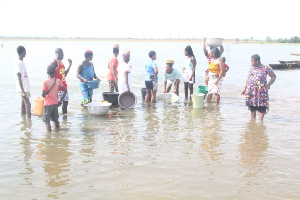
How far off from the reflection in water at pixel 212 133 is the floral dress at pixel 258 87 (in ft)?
3.29

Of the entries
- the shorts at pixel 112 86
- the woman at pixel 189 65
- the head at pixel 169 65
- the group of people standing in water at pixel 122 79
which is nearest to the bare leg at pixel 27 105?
the group of people standing in water at pixel 122 79

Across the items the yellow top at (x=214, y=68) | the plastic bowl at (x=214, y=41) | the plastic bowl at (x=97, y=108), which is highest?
the plastic bowl at (x=214, y=41)

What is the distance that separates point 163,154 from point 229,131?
2.19m

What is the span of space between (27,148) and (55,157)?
2.71 feet

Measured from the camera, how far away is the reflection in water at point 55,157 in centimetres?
470

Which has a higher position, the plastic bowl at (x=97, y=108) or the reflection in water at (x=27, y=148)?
the plastic bowl at (x=97, y=108)

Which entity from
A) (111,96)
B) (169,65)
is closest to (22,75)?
(111,96)

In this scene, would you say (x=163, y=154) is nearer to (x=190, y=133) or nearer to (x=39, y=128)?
(x=190, y=133)

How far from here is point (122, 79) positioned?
31.4ft

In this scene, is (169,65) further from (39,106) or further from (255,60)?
(39,106)

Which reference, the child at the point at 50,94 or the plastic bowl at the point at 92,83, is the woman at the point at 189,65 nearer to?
the plastic bowl at the point at 92,83

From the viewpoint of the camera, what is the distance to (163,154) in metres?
5.77

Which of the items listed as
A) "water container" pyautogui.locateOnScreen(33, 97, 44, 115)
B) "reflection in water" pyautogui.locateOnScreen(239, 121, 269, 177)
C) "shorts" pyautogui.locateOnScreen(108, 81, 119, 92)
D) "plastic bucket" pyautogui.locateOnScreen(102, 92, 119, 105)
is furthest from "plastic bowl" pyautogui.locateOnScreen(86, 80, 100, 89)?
"reflection in water" pyautogui.locateOnScreen(239, 121, 269, 177)

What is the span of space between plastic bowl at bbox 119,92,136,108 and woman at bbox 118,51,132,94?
15 cm
